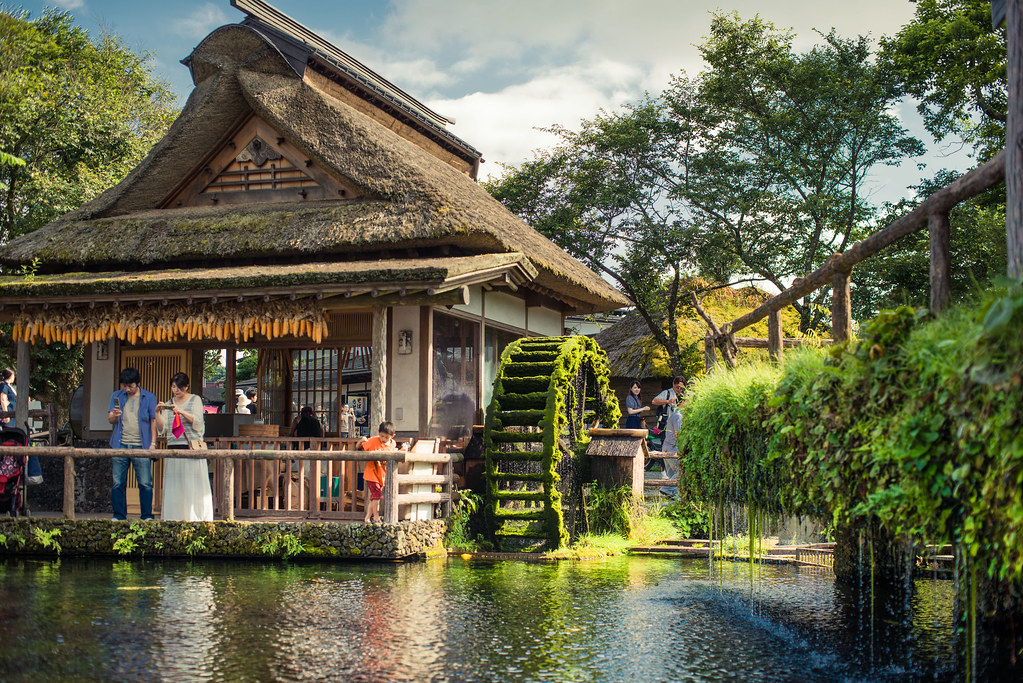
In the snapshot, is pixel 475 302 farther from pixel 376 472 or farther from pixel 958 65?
pixel 958 65

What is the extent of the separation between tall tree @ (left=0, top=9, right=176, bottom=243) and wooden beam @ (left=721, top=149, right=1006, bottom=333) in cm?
1903

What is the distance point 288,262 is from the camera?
45.2ft

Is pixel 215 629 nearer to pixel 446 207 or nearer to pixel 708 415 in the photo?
pixel 708 415

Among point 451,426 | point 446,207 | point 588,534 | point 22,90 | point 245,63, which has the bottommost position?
point 588,534

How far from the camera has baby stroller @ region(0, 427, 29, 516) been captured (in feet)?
35.9

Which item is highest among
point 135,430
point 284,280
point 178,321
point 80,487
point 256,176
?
point 256,176

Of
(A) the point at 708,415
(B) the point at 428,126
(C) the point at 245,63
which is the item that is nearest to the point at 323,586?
(A) the point at 708,415

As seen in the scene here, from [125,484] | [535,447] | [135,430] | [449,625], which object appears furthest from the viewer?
[535,447]

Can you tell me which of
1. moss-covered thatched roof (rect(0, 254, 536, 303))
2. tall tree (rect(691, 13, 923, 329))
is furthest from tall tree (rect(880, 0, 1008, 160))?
moss-covered thatched roof (rect(0, 254, 536, 303))

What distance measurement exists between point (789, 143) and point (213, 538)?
69.5 ft

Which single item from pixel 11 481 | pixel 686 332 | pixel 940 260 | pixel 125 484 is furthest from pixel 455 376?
pixel 686 332

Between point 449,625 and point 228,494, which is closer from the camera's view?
point 449,625

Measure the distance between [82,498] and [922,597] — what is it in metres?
10.3

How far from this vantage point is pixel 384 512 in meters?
10.0
